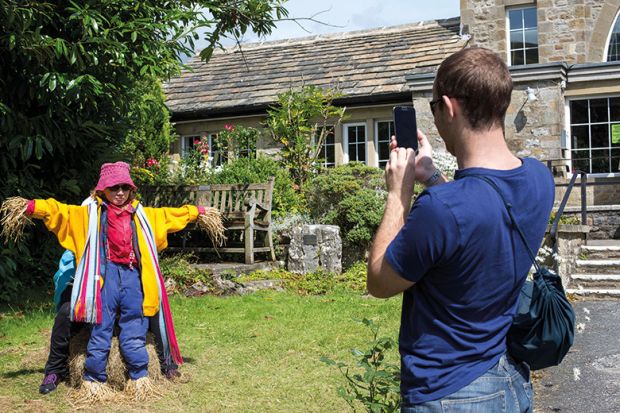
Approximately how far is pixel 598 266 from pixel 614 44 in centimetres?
799

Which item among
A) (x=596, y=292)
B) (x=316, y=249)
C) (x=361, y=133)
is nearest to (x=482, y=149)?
(x=596, y=292)

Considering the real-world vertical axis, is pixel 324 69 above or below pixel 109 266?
above

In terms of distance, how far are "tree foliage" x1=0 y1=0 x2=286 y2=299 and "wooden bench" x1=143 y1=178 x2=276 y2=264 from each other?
7.78 ft

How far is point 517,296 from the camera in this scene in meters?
2.06

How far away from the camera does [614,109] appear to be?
14398 mm

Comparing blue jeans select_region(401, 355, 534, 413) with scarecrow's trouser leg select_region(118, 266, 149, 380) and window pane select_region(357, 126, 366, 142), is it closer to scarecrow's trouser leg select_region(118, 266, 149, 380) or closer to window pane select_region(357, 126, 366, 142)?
scarecrow's trouser leg select_region(118, 266, 149, 380)

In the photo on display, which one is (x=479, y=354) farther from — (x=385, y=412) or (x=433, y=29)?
(x=433, y=29)

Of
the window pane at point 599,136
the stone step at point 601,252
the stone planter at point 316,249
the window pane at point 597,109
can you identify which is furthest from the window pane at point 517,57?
the stone planter at point 316,249

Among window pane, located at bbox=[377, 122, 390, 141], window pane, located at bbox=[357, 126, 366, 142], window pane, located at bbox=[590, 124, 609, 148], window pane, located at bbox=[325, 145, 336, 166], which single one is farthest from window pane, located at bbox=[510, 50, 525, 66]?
window pane, located at bbox=[325, 145, 336, 166]

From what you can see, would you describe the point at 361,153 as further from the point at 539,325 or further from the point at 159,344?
the point at 539,325

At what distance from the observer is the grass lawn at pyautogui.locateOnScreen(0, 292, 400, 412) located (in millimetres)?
5234

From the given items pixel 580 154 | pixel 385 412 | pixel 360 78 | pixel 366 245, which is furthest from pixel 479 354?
pixel 360 78

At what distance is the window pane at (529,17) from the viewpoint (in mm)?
16453

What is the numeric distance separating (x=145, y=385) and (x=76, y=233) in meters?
1.27
